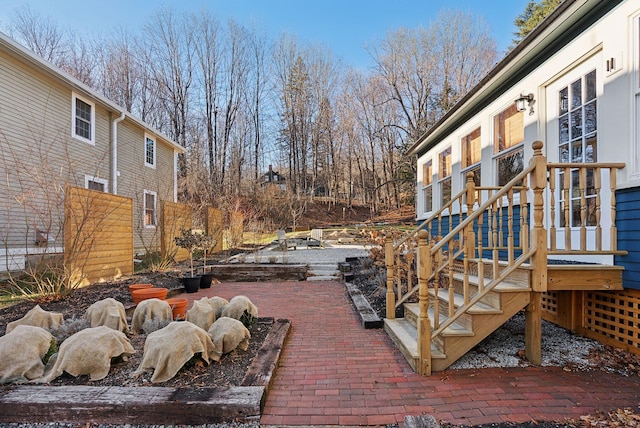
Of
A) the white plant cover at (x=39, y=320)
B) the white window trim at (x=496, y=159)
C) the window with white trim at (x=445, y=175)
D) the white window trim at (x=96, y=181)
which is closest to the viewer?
the white plant cover at (x=39, y=320)

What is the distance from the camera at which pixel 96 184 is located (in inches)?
414

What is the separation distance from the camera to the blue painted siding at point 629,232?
3.07 metres

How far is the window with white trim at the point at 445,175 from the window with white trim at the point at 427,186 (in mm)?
650

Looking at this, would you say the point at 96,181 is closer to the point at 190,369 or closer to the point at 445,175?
the point at 190,369

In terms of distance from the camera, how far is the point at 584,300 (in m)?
3.73

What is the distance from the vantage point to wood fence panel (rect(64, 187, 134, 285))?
6051 millimetres

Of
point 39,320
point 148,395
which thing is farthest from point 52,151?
point 148,395

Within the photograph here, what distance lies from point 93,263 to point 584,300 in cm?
784

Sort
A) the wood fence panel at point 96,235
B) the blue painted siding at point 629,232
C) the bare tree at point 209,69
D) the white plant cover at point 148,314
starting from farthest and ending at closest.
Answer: the bare tree at point 209,69
the wood fence panel at point 96,235
the white plant cover at point 148,314
the blue painted siding at point 629,232

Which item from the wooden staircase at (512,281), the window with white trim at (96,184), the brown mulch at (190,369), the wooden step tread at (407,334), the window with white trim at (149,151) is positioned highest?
the window with white trim at (149,151)

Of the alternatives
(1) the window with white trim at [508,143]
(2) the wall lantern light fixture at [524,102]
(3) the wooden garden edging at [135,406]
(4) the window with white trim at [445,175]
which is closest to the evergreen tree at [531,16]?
(4) the window with white trim at [445,175]

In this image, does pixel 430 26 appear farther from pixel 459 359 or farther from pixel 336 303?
pixel 459 359

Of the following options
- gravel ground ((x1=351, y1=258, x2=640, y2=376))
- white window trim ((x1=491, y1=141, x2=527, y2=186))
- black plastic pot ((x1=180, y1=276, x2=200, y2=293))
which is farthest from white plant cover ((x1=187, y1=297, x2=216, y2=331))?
white window trim ((x1=491, y1=141, x2=527, y2=186))

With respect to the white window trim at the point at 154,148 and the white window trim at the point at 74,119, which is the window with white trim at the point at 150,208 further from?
the white window trim at the point at 74,119
